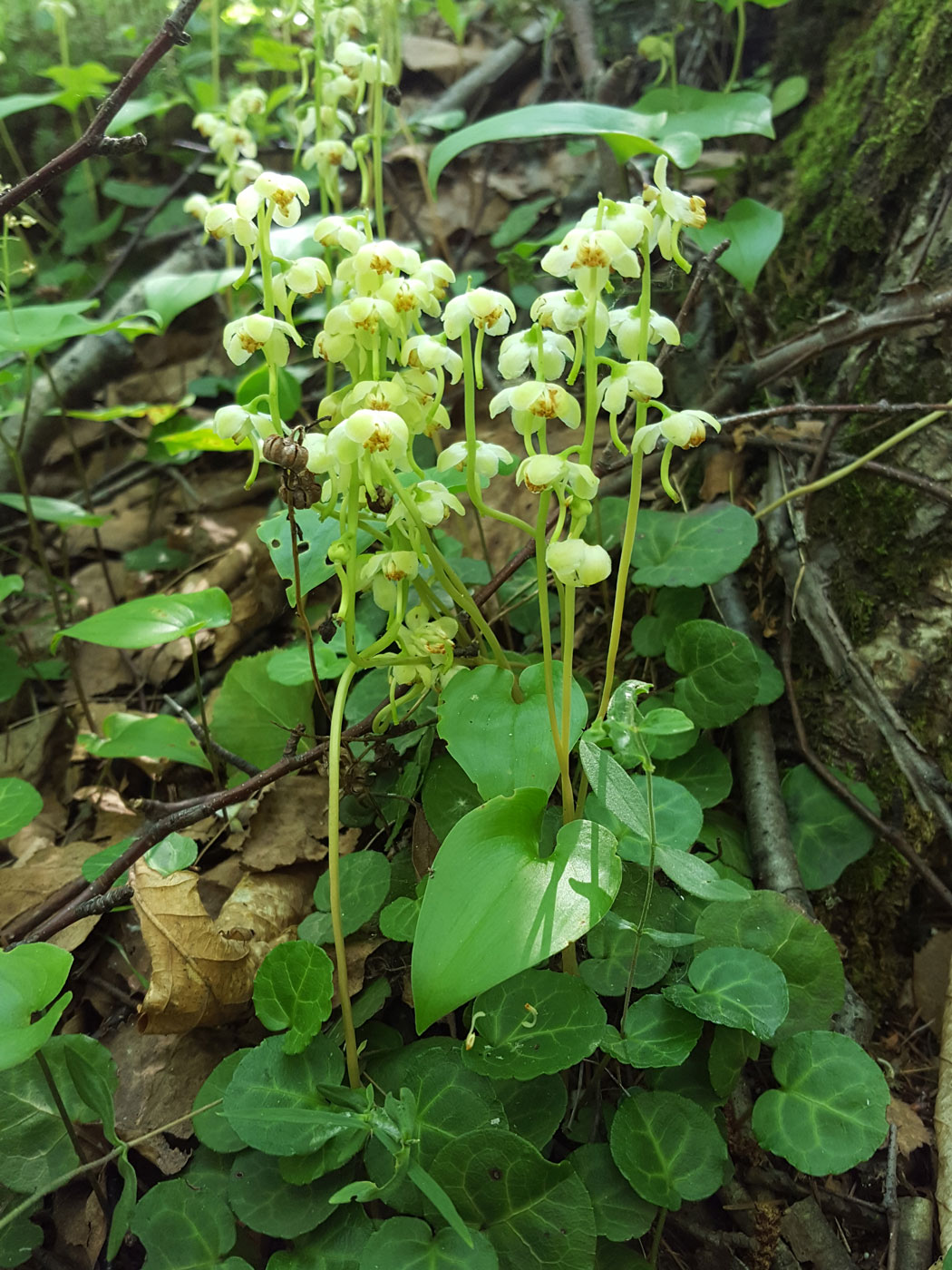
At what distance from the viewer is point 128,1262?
1121mm

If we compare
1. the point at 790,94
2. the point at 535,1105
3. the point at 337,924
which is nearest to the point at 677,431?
the point at 337,924

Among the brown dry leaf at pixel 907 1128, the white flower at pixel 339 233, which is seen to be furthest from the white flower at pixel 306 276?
the brown dry leaf at pixel 907 1128

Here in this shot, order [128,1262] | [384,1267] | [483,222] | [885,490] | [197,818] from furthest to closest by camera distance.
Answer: [483,222] → [885,490] → [197,818] → [128,1262] → [384,1267]

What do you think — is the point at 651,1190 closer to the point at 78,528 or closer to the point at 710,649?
the point at 710,649

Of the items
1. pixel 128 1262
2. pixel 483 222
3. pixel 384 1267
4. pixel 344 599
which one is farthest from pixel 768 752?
pixel 483 222

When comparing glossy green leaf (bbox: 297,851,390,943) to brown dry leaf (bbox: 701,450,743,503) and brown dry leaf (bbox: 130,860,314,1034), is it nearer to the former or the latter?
brown dry leaf (bbox: 130,860,314,1034)

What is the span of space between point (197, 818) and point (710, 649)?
998 mm

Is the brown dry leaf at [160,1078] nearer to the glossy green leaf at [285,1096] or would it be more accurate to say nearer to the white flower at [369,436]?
the glossy green leaf at [285,1096]

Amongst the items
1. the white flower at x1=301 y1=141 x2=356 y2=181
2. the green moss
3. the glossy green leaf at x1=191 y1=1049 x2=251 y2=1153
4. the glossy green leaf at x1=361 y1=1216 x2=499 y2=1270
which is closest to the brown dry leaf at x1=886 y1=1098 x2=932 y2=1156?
the glossy green leaf at x1=361 y1=1216 x2=499 y2=1270

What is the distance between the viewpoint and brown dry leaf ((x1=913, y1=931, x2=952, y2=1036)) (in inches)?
54.2

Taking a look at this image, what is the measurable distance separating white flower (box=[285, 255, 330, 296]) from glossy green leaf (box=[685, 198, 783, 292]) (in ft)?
3.37

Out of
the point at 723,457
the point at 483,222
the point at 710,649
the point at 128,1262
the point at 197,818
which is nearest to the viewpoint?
the point at 128,1262

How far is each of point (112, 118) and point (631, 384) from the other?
1041mm

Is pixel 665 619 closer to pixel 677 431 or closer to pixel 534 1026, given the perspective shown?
pixel 677 431
